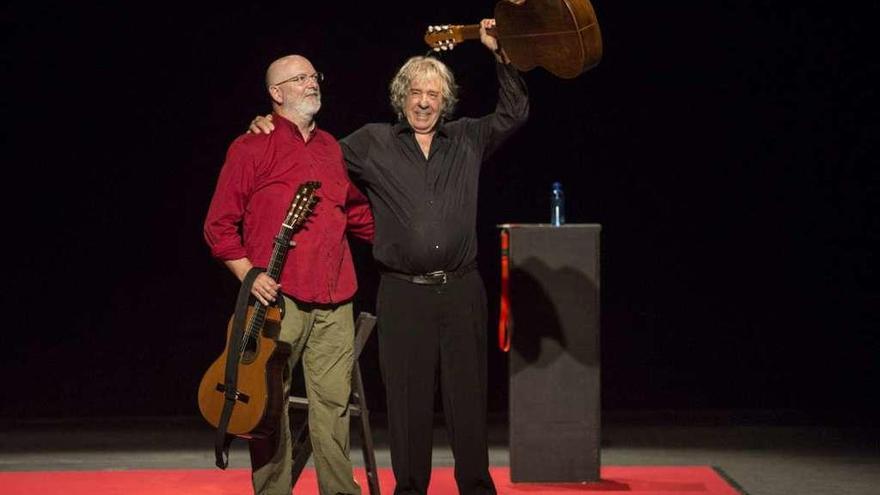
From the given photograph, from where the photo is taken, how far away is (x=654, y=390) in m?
7.03

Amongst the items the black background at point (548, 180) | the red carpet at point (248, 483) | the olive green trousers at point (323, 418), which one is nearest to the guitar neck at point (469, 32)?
the olive green trousers at point (323, 418)

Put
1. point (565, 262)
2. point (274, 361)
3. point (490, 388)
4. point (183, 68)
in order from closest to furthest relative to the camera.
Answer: point (274, 361)
point (565, 262)
point (183, 68)
point (490, 388)

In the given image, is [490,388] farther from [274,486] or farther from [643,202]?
[274,486]

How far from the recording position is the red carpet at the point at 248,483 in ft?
16.8

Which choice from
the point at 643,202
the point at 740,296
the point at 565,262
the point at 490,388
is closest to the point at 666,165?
the point at 643,202

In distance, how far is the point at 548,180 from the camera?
6746 millimetres

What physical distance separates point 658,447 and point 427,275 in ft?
6.95

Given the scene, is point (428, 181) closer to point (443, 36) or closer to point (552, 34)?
point (443, 36)

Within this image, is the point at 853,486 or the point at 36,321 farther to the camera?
the point at 36,321

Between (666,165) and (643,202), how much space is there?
0.19 metres

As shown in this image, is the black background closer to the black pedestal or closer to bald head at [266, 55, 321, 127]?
the black pedestal

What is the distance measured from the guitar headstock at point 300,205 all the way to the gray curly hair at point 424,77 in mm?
429

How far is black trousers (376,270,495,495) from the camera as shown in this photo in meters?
4.45

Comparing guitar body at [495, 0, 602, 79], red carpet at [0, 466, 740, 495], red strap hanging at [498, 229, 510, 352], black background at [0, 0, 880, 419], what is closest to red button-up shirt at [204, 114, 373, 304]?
guitar body at [495, 0, 602, 79]
